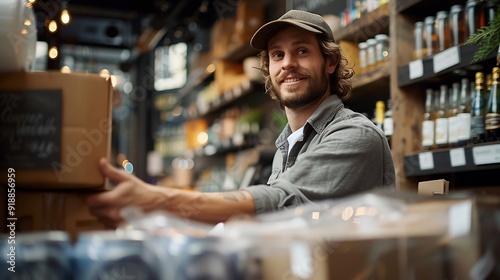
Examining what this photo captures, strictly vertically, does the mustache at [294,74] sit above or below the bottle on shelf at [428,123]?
above

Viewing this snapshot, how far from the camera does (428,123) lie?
10.7 feet

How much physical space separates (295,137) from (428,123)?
1.27 m

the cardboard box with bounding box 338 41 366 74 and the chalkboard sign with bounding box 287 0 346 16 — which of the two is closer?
the cardboard box with bounding box 338 41 366 74

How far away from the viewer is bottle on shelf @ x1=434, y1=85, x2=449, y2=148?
314 cm

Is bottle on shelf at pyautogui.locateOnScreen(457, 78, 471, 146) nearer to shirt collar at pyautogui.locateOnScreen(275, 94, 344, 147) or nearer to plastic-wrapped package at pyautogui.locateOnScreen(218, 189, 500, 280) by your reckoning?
shirt collar at pyautogui.locateOnScreen(275, 94, 344, 147)

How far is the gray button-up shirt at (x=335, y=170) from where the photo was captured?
1.57 meters

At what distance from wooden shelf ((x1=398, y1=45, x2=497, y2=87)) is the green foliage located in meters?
0.16

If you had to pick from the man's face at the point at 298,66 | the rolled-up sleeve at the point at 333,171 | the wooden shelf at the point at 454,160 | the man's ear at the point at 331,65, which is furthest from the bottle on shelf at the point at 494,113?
the rolled-up sleeve at the point at 333,171

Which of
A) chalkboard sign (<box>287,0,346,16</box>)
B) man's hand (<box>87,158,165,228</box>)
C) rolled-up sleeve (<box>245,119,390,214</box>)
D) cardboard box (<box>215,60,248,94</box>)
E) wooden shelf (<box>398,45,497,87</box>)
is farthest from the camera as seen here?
cardboard box (<box>215,60,248,94</box>)

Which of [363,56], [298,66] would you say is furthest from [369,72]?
[298,66]

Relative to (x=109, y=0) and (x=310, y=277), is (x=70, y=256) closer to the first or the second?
(x=310, y=277)

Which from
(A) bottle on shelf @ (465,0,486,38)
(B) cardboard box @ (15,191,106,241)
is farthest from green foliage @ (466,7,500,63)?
(B) cardboard box @ (15,191,106,241)

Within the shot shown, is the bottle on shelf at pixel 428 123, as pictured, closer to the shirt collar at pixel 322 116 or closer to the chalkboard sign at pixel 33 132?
the shirt collar at pixel 322 116

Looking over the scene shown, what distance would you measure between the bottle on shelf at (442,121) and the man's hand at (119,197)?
82.6 inches
